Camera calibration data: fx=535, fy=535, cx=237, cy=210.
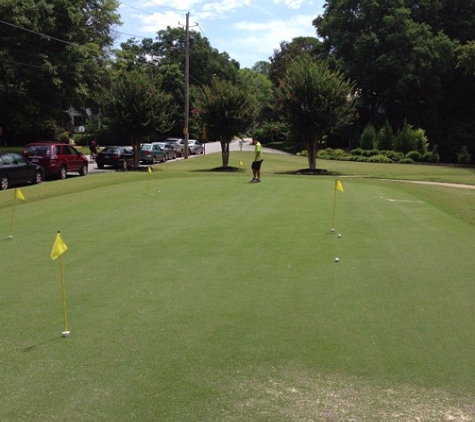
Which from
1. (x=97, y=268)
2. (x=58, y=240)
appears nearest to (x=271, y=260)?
(x=97, y=268)

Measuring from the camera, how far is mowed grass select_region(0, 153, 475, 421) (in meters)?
4.18

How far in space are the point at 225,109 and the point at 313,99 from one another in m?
5.80

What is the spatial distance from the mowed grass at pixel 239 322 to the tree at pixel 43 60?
1398 inches

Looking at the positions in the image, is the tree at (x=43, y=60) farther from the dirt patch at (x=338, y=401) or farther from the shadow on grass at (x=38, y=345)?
the dirt patch at (x=338, y=401)

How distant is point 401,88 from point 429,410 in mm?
59963

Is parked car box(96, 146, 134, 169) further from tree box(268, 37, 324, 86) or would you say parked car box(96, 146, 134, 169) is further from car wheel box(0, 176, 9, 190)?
tree box(268, 37, 324, 86)

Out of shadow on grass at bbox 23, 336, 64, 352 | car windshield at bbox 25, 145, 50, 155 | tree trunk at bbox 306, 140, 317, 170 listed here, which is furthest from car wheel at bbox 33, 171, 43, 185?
shadow on grass at bbox 23, 336, 64, 352

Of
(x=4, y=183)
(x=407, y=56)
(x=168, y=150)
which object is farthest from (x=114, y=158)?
(x=407, y=56)

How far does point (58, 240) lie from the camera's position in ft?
18.5

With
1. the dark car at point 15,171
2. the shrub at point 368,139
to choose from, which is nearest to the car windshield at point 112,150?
the dark car at point 15,171

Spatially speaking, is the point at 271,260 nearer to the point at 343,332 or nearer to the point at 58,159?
the point at 343,332

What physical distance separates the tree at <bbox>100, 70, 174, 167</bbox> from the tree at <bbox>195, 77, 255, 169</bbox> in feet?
10.4

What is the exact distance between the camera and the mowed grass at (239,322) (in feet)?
13.7

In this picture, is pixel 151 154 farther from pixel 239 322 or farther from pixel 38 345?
pixel 38 345
